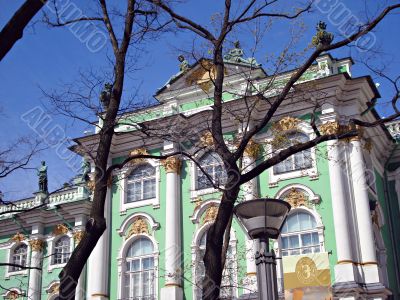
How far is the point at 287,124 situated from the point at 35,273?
41.0ft

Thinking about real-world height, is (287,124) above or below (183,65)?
below

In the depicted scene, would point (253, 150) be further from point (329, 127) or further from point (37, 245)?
point (37, 245)

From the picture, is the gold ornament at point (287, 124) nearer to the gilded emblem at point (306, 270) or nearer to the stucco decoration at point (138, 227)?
the gilded emblem at point (306, 270)

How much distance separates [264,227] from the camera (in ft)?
33.0

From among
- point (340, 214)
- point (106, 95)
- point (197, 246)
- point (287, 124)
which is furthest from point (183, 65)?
point (340, 214)

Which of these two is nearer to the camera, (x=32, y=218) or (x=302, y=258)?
(x=302, y=258)

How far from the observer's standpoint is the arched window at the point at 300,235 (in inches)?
860

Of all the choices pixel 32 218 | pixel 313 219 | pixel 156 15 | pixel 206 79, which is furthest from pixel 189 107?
pixel 156 15

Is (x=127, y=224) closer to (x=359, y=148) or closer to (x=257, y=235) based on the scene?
(x=359, y=148)

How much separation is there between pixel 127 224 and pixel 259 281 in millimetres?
15862

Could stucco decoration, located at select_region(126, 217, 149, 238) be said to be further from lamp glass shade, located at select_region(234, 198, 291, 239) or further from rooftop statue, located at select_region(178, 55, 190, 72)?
lamp glass shade, located at select_region(234, 198, 291, 239)

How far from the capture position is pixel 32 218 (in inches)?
1136

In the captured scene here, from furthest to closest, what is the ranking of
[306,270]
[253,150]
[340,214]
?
[253,150] → [340,214] → [306,270]

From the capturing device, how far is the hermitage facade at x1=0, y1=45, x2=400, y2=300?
21.3 m
